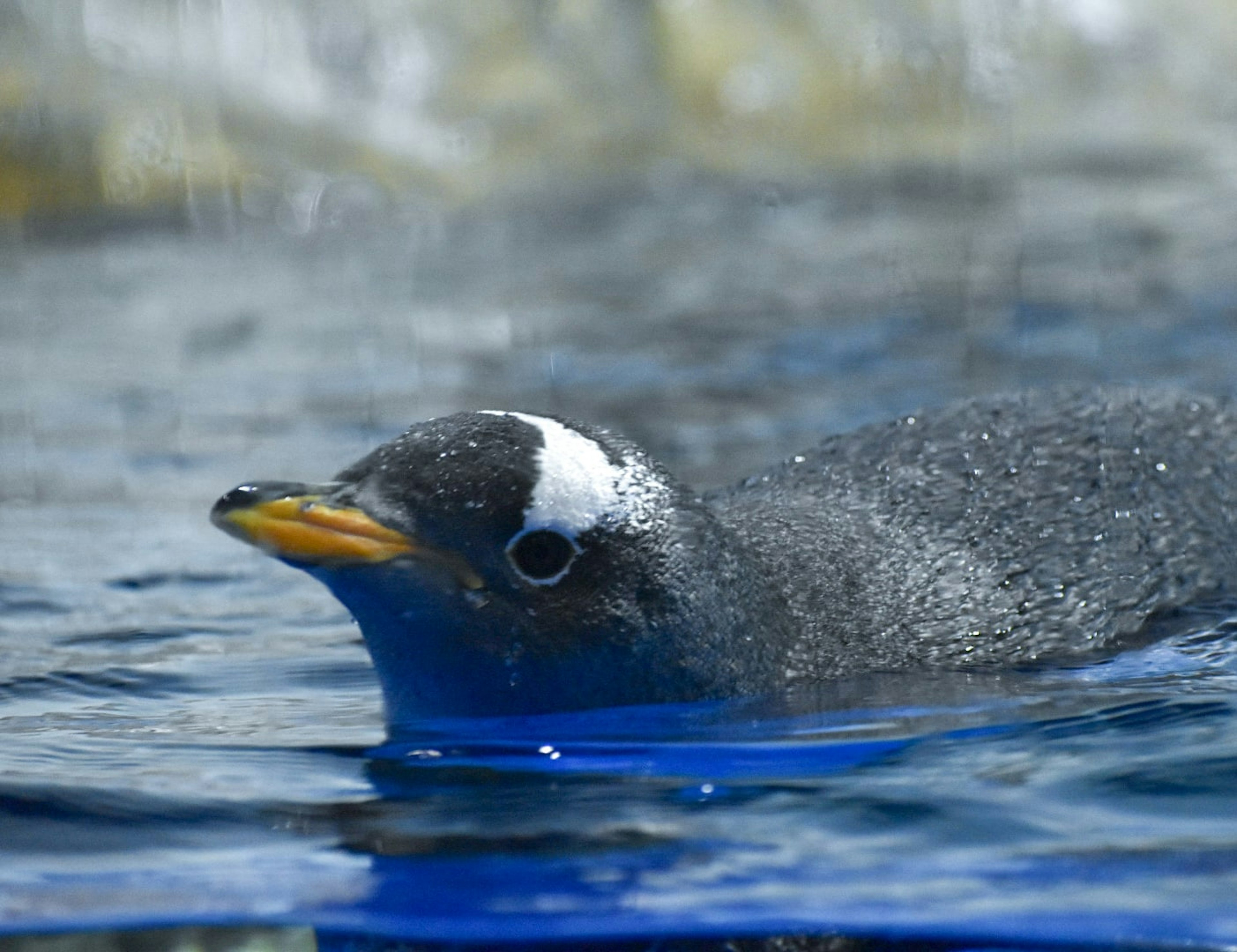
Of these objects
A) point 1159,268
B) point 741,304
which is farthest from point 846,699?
point 1159,268

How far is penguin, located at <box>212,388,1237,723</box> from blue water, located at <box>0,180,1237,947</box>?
0.11 metres

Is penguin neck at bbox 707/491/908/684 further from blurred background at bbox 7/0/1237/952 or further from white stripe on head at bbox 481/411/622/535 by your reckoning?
blurred background at bbox 7/0/1237/952

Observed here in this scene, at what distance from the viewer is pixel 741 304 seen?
10789mm

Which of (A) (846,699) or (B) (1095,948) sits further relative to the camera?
(A) (846,699)

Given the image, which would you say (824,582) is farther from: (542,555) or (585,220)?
(585,220)

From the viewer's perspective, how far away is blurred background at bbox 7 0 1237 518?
8.73m

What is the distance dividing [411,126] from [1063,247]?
5295 millimetres

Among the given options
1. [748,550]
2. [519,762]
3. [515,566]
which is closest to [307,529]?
[515,566]

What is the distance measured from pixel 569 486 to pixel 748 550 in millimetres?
629

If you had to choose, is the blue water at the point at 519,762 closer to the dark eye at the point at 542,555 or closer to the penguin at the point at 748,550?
the penguin at the point at 748,550

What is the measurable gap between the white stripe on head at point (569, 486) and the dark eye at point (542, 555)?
27 mm

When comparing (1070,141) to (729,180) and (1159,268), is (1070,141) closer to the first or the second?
(729,180)

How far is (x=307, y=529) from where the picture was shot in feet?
11.3

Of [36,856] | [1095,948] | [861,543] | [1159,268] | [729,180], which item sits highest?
[729,180]
